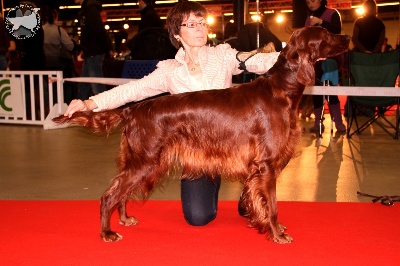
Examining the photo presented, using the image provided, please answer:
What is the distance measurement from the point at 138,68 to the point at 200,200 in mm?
4141

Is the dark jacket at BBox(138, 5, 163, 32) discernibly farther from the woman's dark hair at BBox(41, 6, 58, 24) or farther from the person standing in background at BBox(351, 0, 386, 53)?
the person standing in background at BBox(351, 0, 386, 53)

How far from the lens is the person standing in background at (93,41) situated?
23.4ft

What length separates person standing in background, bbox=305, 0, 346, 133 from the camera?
6234mm

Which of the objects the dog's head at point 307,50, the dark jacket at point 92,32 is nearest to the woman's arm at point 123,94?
the dog's head at point 307,50

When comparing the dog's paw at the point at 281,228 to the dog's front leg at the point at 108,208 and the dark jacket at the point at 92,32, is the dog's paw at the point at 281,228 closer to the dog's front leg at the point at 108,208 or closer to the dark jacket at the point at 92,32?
the dog's front leg at the point at 108,208

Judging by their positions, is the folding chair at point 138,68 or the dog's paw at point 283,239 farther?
the folding chair at point 138,68

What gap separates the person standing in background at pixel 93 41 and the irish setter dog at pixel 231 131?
4.54 m

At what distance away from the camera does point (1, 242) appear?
104 inches

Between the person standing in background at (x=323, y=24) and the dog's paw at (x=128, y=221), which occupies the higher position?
the person standing in background at (x=323, y=24)

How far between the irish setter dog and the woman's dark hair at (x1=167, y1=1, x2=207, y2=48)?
1.63 ft

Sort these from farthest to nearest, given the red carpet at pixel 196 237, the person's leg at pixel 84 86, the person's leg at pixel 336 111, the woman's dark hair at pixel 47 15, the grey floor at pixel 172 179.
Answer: the woman's dark hair at pixel 47 15
the person's leg at pixel 84 86
the person's leg at pixel 336 111
the grey floor at pixel 172 179
the red carpet at pixel 196 237

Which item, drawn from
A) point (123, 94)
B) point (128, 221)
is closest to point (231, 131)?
point (123, 94)

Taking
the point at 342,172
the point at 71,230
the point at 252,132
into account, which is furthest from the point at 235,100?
the point at 342,172

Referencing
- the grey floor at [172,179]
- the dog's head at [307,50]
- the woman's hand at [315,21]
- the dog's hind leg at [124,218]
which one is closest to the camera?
the dog's head at [307,50]
